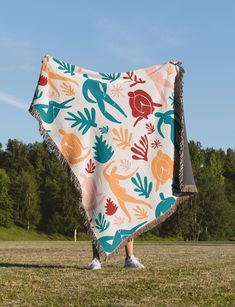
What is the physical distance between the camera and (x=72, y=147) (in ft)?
29.8

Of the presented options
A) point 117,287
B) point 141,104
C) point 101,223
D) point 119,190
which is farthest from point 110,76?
point 117,287

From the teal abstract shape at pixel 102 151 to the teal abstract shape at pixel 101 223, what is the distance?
2.94 ft

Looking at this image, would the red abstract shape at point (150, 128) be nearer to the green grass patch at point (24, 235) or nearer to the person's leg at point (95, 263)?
the person's leg at point (95, 263)

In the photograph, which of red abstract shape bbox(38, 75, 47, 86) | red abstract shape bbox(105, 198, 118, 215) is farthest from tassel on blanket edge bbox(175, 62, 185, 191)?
red abstract shape bbox(38, 75, 47, 86)

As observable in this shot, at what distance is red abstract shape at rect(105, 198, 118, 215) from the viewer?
897cm

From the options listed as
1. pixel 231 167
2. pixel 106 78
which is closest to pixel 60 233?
pixel 231 167

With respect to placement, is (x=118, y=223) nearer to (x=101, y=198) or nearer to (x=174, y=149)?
(x=101, y=198)

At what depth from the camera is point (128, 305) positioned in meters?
5.36

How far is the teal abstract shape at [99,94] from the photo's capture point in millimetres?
9375

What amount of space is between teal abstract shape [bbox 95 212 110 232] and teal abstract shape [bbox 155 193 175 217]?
846 millimetres

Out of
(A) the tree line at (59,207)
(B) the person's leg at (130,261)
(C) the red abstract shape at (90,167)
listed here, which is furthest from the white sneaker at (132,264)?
(A) the tree line at (59,207)

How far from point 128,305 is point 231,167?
135 m

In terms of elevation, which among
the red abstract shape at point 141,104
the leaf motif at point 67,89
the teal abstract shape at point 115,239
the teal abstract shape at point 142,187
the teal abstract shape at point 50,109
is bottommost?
the teal abstract shape at point 115,239

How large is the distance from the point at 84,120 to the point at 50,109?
570mm
